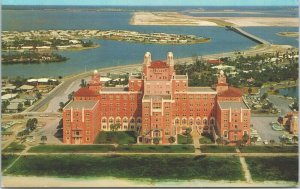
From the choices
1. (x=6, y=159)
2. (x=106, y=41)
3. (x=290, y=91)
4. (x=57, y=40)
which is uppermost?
(x=57, y=40)

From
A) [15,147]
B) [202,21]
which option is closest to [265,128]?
[15,147]

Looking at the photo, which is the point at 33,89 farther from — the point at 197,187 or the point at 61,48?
the point at 197,187

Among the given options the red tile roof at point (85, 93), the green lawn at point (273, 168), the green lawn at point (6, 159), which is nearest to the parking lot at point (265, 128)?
the green lawn at point (273, 168)

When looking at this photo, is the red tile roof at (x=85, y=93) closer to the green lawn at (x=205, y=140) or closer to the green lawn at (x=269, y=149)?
the green lawn at (x=205, y=140)

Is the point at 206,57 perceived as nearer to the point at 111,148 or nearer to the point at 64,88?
the point at 64,88

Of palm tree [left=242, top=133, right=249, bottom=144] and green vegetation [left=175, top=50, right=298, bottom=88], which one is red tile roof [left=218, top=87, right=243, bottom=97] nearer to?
palm tree [left=242, top=133, right=249, bottom=144]

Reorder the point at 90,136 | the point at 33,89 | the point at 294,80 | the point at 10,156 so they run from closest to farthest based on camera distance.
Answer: the point at 10,156 → the point at 90,136 → the point at 33,89 → the point at 294,80

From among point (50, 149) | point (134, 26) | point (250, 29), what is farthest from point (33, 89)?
point (250, 29)
